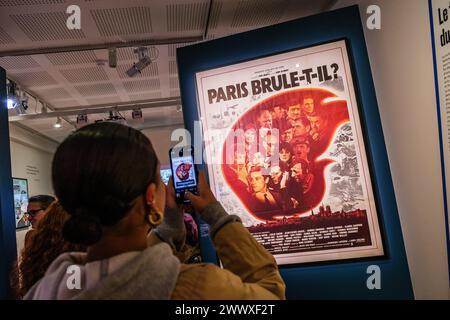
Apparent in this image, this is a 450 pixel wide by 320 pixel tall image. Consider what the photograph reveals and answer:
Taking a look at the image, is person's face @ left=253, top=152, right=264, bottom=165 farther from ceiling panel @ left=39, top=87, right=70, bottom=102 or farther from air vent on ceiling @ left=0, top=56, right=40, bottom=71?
ceiling panel @ left=39, top=87, right=70, bottom=102

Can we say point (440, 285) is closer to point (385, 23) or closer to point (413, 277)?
point (413, 277)

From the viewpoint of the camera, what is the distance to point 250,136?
2.20 metres

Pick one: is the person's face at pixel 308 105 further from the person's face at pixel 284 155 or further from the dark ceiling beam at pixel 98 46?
the dark ceiling beam at pixel 98 46

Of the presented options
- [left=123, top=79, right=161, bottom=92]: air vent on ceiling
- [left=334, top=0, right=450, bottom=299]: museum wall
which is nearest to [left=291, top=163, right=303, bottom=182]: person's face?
[left=334, top=0, right=450, bottom=299]: museum wall

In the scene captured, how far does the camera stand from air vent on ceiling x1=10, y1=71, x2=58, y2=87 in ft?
12.8

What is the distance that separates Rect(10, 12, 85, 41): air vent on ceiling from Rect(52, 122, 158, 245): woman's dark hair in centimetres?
248

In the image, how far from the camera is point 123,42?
3232 mm

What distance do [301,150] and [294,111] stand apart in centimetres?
24

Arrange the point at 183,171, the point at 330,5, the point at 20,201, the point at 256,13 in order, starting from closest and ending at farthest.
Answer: the point at 183,171
the point at 330,5
the point at 256,13
the point at 20,201

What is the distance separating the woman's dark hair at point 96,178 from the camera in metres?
0.62

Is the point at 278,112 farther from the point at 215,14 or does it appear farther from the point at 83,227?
the point at 83,227

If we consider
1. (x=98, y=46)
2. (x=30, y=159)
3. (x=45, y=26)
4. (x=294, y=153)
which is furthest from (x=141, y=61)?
(x=30, y=159)
